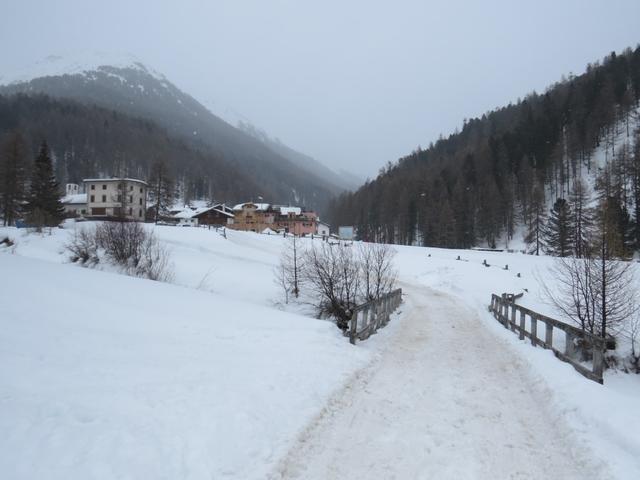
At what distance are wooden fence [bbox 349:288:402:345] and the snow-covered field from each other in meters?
0.55

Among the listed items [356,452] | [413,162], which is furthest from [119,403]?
[413,162]

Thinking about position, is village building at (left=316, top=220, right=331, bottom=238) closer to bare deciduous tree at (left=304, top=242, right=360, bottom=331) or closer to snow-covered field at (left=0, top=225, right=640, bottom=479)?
bare deciduous tree at (left=304, top=242, right=360, bottom=331)

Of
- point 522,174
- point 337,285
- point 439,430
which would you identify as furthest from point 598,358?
point 522,174

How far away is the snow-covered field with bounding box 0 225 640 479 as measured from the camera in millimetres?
3934

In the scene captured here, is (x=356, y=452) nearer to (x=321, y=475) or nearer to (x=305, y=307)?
(x=321, y=475)

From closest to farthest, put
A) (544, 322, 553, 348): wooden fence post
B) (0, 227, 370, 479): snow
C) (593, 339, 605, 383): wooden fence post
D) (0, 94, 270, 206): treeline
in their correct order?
(0, 227, 370, 479): snow, (593, 339, 605, 383): wooden fence post, (544, 322, 553, 348): wooden fence post, (0, 94, 270, 206): treeline

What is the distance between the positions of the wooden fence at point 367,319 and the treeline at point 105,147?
5459 inches

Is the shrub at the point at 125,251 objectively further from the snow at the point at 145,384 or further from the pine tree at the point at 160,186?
the pine tree at the point at 160,186

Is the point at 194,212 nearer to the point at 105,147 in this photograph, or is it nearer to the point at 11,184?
the point at 11,184

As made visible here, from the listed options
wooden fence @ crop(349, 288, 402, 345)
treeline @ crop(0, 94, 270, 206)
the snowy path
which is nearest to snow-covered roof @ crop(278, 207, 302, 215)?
treeline @ crop(0, 94, 270, 206)

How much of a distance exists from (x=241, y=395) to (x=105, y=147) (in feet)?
554

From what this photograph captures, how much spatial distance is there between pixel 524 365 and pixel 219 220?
96.7 metres

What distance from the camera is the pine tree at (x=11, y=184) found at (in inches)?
1902

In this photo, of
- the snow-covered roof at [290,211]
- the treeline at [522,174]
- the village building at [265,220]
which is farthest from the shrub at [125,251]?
the snow-covered roof at [290,211]
